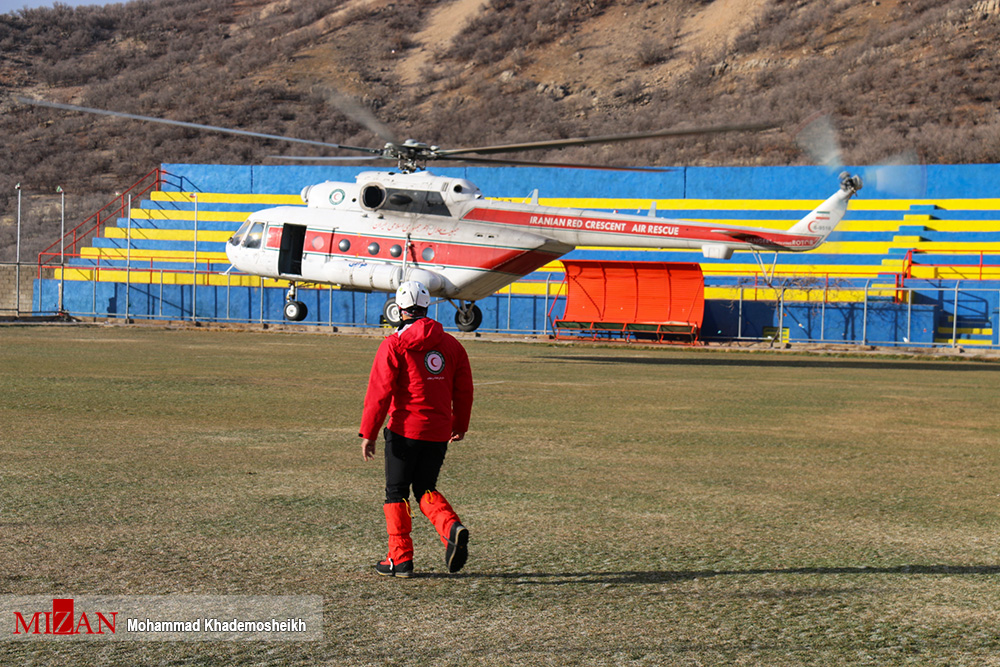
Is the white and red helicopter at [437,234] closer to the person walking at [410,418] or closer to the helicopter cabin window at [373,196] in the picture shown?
the helicopter cabin window at [373,196]

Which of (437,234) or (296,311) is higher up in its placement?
(437,234)

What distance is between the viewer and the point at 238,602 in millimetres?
5621

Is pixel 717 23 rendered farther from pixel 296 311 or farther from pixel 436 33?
pixel 296 311

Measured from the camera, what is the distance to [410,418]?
6.38 m

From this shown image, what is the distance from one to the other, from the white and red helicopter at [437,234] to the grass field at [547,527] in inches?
359

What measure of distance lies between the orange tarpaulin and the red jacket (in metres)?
31.7

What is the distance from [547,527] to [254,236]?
23.4 meters

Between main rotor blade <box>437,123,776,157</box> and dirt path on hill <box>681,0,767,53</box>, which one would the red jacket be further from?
dirt path on hill <box>681,0,767,53</box>

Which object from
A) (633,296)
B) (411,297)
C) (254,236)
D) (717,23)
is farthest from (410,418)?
(717,23)

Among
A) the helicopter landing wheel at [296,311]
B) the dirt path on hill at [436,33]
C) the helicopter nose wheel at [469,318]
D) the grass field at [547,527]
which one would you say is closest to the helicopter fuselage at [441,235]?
the helicopter nose wheel at [469,318]

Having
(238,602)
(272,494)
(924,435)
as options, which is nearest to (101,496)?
(272,494)

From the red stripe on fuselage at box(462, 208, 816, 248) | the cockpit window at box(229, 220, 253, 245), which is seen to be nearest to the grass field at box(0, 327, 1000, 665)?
the red stripe on fuselage at box(462, 208, 816, 248)

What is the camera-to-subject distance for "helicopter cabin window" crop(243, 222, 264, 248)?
29.5 m

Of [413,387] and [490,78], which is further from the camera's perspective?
[490,78]
